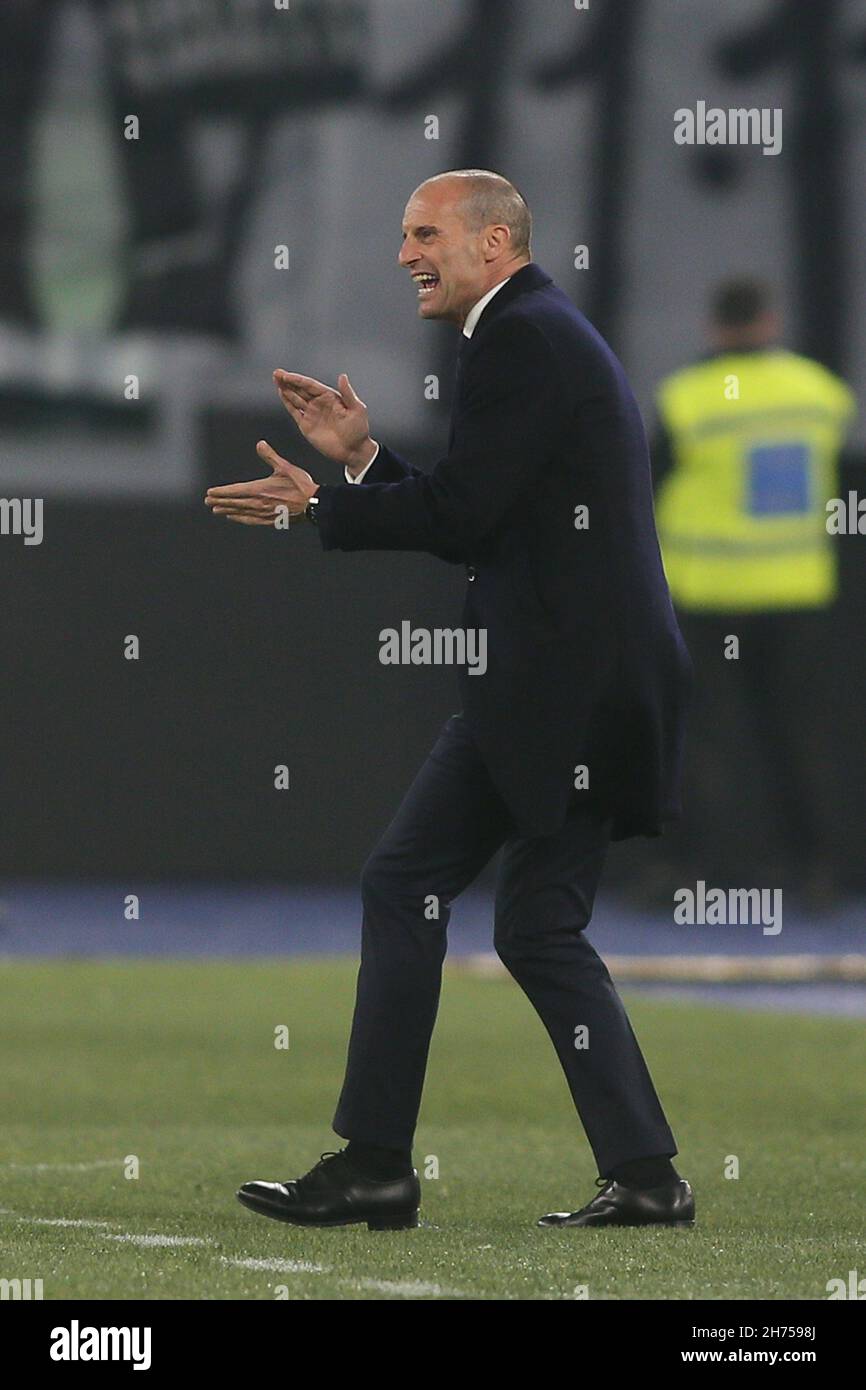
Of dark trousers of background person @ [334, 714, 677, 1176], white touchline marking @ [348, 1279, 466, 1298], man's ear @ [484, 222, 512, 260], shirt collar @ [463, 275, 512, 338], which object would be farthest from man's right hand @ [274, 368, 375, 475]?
white touchline marking @ [348, 1279, 466, 1298]

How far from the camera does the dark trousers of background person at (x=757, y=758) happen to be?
44.5 feet

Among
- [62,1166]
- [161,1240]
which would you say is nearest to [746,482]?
[62,1166]

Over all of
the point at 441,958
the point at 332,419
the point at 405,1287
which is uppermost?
the point at 332,419

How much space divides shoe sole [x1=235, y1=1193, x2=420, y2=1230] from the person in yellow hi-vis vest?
754 cm

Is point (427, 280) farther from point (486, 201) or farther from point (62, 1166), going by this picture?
Answer: point (62, 1166)

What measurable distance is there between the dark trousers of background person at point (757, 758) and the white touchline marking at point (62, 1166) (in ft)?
21.6

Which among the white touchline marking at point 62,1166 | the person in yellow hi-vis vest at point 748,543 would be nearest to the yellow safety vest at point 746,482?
the person in yellow hi-vis vest at point 748,543

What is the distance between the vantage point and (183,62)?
15.2m

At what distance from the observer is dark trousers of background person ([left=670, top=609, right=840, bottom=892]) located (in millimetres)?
13570

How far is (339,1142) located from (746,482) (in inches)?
248

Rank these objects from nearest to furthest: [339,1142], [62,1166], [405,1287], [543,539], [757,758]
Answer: [405,1287] < [543,539] < [62,1166] < [339,1142] < [757,758]

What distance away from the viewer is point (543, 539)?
5.97 m

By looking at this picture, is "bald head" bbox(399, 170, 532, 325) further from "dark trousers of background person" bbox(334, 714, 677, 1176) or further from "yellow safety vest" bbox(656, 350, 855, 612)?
"yellow safety vest" bbox(656, 350, 855, 612)
